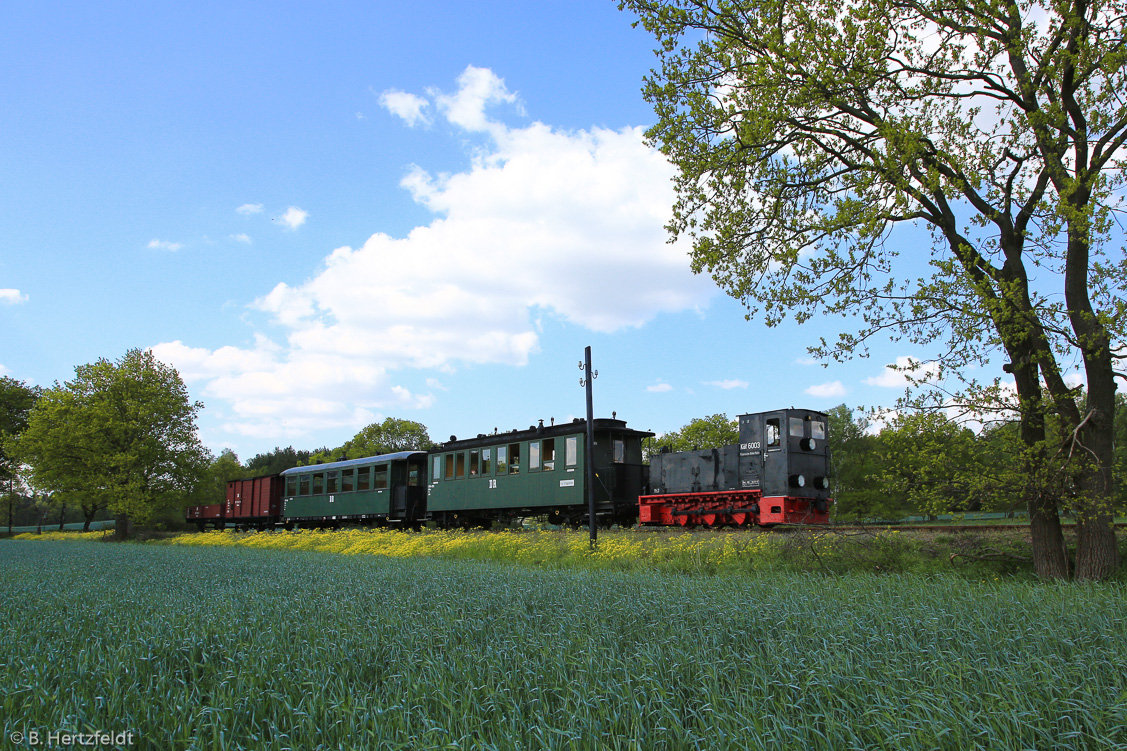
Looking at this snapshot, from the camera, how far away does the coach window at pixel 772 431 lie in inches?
671

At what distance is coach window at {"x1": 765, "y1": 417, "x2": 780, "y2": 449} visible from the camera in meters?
17.0

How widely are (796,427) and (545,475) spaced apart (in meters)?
7.15

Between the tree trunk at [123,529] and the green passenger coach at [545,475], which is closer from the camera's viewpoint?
the green passenger coach at [545,475]

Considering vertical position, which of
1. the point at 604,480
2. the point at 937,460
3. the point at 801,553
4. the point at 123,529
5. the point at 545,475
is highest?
the point at 937,460

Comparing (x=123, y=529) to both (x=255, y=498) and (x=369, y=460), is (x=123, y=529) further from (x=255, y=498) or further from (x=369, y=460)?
(x=369, y=460)

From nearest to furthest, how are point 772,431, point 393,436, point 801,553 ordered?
point 801,553 → point 772,431 → point 393,436

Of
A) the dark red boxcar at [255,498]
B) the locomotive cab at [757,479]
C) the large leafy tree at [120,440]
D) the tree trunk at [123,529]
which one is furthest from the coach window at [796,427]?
the tree trunk at [123,529]

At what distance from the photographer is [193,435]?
→ 3409 centimetres

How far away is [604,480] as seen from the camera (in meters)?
19.4

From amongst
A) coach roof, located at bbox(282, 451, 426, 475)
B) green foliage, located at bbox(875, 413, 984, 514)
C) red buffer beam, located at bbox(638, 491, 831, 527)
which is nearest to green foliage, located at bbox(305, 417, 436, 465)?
coach roof, located at bbox(282, 451, 426, 475)

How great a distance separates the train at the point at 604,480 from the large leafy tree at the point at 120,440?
11632mm

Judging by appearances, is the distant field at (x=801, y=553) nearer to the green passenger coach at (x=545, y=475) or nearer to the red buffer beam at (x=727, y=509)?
the red buffer beam at (x=727, y=509)

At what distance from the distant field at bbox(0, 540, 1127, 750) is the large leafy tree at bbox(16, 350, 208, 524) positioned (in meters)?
29.7

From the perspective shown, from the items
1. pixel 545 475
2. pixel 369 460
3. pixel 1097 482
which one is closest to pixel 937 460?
pixel 1097 482
